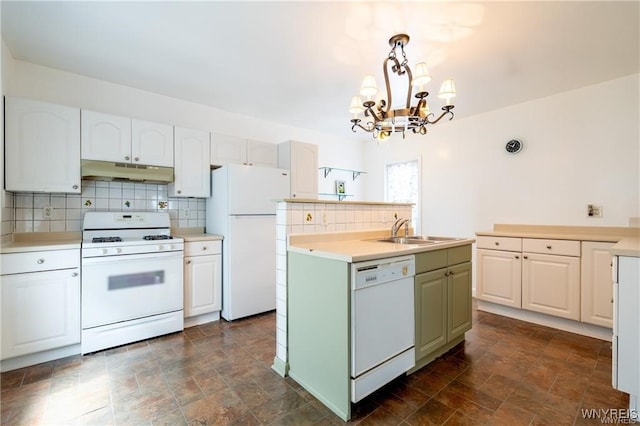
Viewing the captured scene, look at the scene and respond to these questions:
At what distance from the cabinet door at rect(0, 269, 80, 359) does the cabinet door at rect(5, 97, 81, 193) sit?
0.74m

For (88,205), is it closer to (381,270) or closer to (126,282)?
(126,282)

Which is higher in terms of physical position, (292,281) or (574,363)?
(292,281)

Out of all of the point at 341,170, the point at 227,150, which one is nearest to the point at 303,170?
the point at 227,150

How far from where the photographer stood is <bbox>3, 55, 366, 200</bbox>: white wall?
2533mm

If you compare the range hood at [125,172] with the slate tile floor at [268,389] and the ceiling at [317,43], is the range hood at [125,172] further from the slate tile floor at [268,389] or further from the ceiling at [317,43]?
the slate tile floor at [268,389]

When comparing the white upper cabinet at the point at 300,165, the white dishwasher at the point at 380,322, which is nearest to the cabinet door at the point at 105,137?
the white upper cabinet at the point at 300,165

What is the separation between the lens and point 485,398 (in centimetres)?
176

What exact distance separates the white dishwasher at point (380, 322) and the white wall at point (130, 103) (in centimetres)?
282

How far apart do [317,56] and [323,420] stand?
2.53m

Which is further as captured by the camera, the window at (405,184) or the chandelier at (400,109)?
the window at (405,184)

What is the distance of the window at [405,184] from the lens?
173 inches

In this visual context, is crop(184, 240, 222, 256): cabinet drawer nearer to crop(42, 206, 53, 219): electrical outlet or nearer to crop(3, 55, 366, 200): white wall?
crop(42, 206, 53, 219): electrical outlet

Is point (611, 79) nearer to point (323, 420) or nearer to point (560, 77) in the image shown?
point (560, 77)

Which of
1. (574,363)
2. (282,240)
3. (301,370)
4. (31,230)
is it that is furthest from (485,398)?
(31,230)
